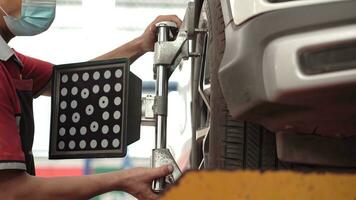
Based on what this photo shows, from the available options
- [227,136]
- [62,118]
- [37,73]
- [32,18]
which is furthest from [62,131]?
[227,136]

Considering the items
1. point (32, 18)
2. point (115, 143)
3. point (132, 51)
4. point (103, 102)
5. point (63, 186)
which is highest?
point (32, 18)

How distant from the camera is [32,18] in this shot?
Result: 201 centimetres

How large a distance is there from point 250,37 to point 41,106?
2.76m

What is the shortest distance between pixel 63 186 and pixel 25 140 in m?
0.36

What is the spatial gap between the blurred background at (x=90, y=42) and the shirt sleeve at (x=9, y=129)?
1.70 metres

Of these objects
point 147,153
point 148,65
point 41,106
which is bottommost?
point 147,153

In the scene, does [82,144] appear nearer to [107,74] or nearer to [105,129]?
[105,129]

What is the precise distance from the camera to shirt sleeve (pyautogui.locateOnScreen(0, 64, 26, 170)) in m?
1.61

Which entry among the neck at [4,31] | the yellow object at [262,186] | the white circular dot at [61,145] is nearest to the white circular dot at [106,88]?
the white circular dot at [61,145]

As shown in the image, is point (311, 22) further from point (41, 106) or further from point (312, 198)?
point (41, 106)

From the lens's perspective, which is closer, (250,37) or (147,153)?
(250,37)

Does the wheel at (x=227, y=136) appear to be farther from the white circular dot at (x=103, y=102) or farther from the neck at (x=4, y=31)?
the neck at (x=4, y=31)

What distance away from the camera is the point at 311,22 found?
0.87 metres

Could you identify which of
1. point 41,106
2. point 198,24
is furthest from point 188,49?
point 41,106
